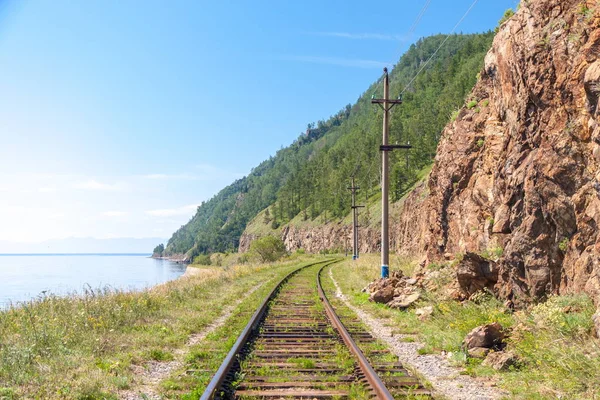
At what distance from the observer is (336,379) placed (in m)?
6.56

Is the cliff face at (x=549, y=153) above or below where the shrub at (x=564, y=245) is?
above

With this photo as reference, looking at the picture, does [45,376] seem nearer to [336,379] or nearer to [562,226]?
[336,379]

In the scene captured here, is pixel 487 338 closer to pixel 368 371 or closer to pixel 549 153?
pixel 368 371

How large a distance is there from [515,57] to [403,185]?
8740 cm

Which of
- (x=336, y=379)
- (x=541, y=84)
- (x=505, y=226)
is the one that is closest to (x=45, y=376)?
(x=336, y=379)

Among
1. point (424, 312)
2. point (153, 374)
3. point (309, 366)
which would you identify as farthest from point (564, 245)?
point (153, 374)

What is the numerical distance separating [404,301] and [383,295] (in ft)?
3.72

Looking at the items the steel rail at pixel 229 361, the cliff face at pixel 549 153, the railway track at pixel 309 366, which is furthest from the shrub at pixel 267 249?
the railway track at pixel 309 366

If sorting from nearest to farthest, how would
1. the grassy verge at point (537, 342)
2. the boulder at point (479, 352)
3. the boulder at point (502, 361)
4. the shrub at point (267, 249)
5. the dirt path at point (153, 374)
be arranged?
the grassy verge at point (537, 342)
the dirt path at point (153, 374)
the boulder at point (502, 361)
the boulder at point (479, 352)
the shrub at point (267, 249)

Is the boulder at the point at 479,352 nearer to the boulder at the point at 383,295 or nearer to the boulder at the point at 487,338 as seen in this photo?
the boulder at the point at 487,338

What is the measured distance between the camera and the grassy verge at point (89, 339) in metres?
6.23

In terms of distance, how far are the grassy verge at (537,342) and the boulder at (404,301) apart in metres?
2.39

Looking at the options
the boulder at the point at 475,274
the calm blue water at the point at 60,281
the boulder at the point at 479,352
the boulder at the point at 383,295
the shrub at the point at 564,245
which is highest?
the shrub at the point at 564,245

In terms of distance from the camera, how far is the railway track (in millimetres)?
5973
